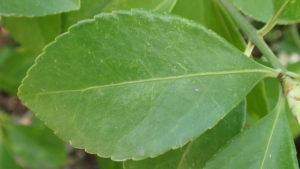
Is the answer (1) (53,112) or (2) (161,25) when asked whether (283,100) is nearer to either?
(2) (161,25)

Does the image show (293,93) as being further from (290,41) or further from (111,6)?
(290,41)

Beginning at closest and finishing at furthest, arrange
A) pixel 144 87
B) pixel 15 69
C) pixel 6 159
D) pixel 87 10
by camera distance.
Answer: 1. pixel 144 87
2. pixel 87 10
3. pixel 6 159
4. pixel 15 69

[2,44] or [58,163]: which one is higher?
[58,163]

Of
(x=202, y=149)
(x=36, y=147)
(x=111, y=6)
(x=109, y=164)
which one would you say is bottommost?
(x=36, y=147)

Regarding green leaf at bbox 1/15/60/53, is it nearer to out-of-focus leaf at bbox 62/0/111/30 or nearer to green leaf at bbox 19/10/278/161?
out-of-focus leaf at bbox 62/0/111/30

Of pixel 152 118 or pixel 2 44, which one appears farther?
pixel 2 44

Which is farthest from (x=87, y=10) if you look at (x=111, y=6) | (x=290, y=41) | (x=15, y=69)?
(x=290, y=41)

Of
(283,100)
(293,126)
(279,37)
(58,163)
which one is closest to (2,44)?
(58,163)

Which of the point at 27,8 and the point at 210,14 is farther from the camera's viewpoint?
the point at 210,14
